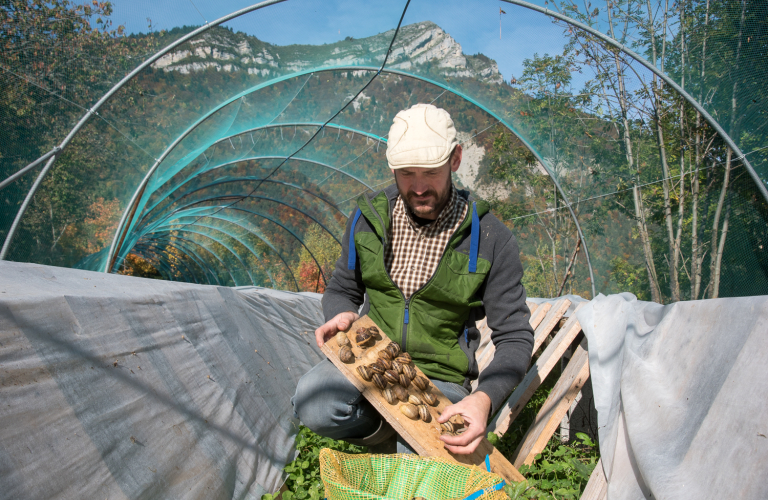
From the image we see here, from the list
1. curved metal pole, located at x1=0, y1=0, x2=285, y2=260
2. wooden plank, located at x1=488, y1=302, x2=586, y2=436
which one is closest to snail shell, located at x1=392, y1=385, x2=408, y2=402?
wooden plank, located at x1=488, y1=302, x2=586, y2=436

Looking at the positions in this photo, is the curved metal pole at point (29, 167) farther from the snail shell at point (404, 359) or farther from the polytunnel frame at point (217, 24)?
the snail shell at point (404, 359)

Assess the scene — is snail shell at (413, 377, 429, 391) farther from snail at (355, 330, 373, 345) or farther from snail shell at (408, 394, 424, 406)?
snail at (355, 330, 373, 345)

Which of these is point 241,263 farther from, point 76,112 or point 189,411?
point 189,411

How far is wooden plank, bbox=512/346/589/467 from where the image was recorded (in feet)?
9.36

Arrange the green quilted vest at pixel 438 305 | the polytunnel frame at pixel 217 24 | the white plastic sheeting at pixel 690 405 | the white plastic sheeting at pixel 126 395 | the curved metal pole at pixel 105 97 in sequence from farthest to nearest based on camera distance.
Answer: the curved metal pole at pixel 105 97
the polytunnel frame at pixel 217 24
the green quilted vest at pixel 438 305
the white plastic sheeting at pixel 126 395
the white plastic sheeting at pixel 690 405

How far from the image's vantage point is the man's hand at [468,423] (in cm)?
186

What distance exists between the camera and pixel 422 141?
2.21 meters

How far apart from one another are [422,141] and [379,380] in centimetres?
99

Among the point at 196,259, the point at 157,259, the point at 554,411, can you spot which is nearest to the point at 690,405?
the point at 554,411

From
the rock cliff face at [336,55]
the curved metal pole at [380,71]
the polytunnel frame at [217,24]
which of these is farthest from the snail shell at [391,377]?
the curved metal pole at [380,71]

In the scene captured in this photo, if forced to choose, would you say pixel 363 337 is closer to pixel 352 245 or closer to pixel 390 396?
pixel 390 396

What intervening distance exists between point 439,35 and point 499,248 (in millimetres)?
5627

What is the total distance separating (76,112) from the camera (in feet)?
19.9

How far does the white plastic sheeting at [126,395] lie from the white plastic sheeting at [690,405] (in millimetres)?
1602
